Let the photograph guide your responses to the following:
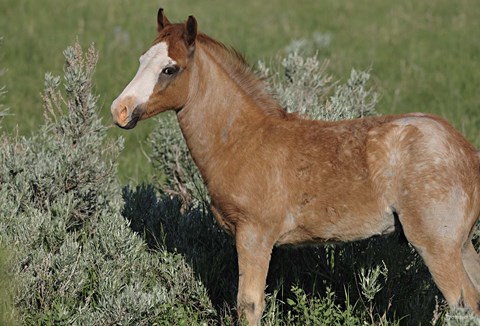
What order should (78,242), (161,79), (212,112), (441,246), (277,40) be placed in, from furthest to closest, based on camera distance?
1. (277,40)
2. (78,242)
3. (212,112)
4. (161,79)
5. (441,246)

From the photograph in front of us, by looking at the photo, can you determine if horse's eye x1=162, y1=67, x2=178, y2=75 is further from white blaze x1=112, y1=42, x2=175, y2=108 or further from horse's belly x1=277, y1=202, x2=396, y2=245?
horse's belly x1=277, y1=202, x2=396, y2=245

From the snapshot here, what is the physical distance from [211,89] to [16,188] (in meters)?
1.99

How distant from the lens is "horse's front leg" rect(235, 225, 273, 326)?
5152 mm

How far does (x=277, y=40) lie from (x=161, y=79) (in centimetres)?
869

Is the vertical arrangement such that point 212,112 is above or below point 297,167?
above

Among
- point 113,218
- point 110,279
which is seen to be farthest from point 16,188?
point 110,279

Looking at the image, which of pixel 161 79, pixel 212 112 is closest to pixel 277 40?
pixel 212 112

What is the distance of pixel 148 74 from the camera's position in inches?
202

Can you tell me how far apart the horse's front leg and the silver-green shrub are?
496 mm

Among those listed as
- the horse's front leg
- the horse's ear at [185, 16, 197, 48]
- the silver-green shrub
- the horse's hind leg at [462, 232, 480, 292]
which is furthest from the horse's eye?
the horse's hind leg at [462, 232, 480, 292]

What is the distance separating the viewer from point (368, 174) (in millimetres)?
4961

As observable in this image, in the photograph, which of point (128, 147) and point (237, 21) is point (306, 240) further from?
point (237, 21)

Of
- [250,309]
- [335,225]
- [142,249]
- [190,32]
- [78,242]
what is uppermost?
[190,32]

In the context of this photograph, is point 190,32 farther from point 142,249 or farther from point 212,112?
point 142,249
